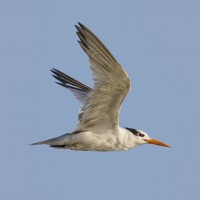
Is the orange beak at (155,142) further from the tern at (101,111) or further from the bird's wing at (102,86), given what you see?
the bird's wing at (102,86)

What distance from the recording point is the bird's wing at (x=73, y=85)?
13.4 meters

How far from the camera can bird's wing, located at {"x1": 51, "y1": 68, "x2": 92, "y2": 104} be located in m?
13.4

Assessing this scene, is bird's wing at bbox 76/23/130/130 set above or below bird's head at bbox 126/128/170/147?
above

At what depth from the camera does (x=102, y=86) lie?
33.4 feet

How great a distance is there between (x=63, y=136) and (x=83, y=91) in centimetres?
273

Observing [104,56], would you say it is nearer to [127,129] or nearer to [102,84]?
[102,84]

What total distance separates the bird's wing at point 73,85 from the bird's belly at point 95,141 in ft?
7.58

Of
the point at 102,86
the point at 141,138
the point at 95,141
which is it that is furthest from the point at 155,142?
the point at 102,86

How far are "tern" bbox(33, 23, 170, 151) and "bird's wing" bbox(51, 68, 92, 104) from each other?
129 centimetres

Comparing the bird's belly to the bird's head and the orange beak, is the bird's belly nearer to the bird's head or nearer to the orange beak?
the bird's head

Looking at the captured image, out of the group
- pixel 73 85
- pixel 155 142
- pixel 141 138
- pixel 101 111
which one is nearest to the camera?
pixel 101 111

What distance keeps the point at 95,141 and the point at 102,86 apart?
4.25 ft

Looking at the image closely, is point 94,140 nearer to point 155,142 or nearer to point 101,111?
point 101,111

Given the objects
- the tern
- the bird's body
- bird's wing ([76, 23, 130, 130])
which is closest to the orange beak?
the tern
